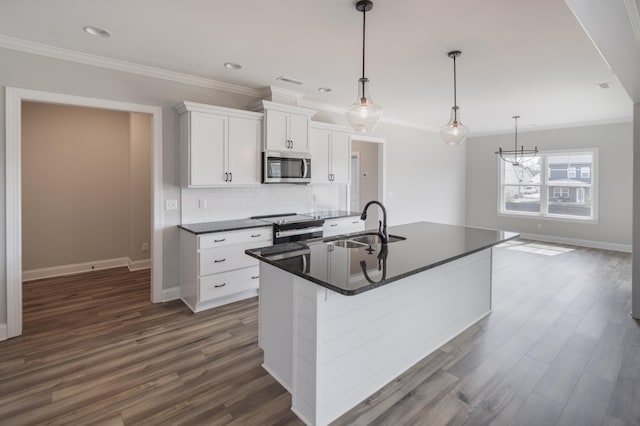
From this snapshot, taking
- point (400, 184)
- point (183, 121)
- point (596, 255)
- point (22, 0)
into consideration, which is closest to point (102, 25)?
point (22, 0)

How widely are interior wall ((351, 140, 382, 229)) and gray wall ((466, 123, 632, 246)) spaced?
3.20 meters

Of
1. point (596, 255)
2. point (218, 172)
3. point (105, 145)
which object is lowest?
point (596, 255)

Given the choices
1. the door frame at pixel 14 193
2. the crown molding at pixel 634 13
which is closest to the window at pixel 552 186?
the crown molding at pixel 634 13

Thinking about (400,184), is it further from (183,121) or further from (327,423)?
(327,423)

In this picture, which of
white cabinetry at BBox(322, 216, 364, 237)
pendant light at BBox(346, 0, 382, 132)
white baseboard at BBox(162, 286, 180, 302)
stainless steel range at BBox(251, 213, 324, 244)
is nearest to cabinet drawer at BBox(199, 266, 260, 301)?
stainless steel range at BBox(251, 213, 324, 244)

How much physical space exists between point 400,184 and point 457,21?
4.39 metres

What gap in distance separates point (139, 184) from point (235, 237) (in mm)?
2514

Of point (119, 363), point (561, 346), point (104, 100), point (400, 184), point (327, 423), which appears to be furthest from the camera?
point (400, 184)

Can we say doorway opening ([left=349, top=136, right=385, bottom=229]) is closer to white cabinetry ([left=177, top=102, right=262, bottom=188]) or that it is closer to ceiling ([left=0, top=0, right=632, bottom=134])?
ceiling ([left=0, top=0, right=632, bottom=134])

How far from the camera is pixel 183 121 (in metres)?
3.84

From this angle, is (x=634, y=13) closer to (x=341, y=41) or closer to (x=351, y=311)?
(x=341, y=41)

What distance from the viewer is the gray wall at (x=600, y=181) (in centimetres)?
664

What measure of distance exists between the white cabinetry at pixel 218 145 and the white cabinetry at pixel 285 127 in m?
0.12

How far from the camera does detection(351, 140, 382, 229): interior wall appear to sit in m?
6.87
